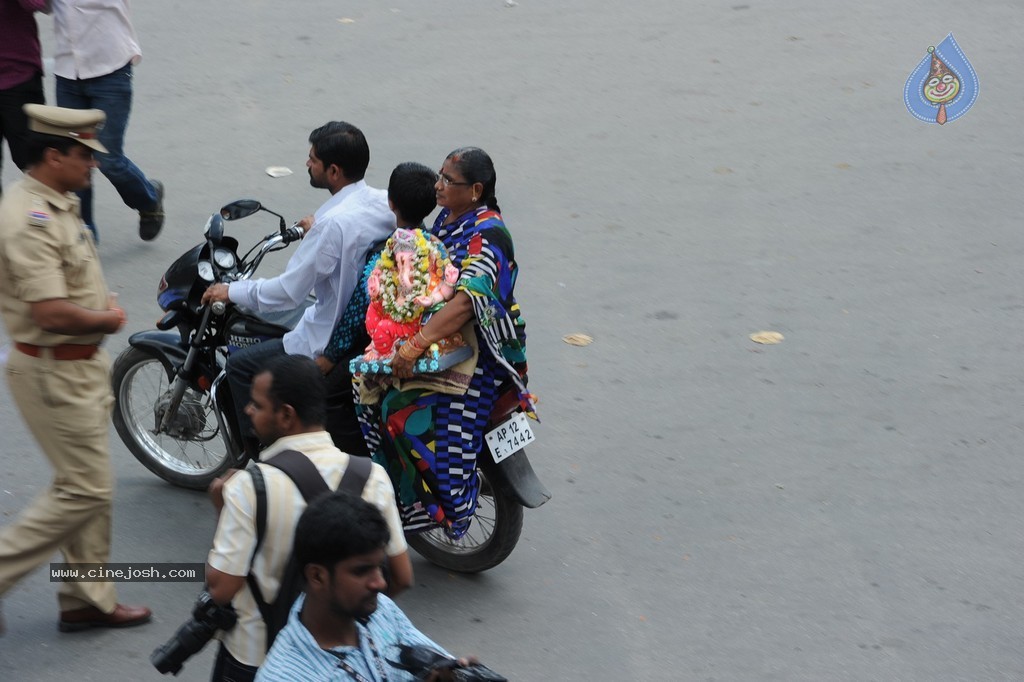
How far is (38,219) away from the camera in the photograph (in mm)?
3996

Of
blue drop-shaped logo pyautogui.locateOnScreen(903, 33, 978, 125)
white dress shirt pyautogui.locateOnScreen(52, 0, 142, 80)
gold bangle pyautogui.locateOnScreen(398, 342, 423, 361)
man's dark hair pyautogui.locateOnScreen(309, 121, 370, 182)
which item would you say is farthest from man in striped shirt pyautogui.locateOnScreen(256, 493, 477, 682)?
blue drop-shaped logo pyautogui.locateOnScreen(903, 33, 978, 125)

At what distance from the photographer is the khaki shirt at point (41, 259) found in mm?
3971

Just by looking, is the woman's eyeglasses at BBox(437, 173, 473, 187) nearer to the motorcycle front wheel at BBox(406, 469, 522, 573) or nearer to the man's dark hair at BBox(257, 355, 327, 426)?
the motorcycle front wheel at BBox(406, 469, 522, 573)

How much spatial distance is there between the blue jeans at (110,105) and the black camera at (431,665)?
4.94 m

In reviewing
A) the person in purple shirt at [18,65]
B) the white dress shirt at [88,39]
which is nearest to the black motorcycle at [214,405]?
the person in purple shirt at [18,65]

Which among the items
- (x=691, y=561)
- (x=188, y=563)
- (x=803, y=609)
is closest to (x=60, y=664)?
(x=188, y=563)

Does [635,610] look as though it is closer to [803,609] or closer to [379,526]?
[803,609]

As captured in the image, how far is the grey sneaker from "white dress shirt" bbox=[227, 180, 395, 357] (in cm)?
297

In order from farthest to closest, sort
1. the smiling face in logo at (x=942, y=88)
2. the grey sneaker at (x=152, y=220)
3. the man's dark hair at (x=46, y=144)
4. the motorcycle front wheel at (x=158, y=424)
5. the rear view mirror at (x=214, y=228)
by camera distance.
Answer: the smiling face in logo at (x=942, y=88) < the grey sneaker at (x=152, y=220) < the motorcycle front wheel at (x=158, y=424) < the rear view mirror at (x=214, y=228) < the man's dark hair at (x=46, y=144)

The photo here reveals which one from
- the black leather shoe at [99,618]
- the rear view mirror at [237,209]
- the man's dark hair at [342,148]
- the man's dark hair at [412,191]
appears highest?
the man's dark hair at [342,148]

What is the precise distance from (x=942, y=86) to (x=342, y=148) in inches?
276

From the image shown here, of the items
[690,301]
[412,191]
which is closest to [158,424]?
[412,191]

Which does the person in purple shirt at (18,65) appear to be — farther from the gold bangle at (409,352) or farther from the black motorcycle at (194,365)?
the gold bangle at (409,352)

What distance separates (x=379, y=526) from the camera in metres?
2.81
